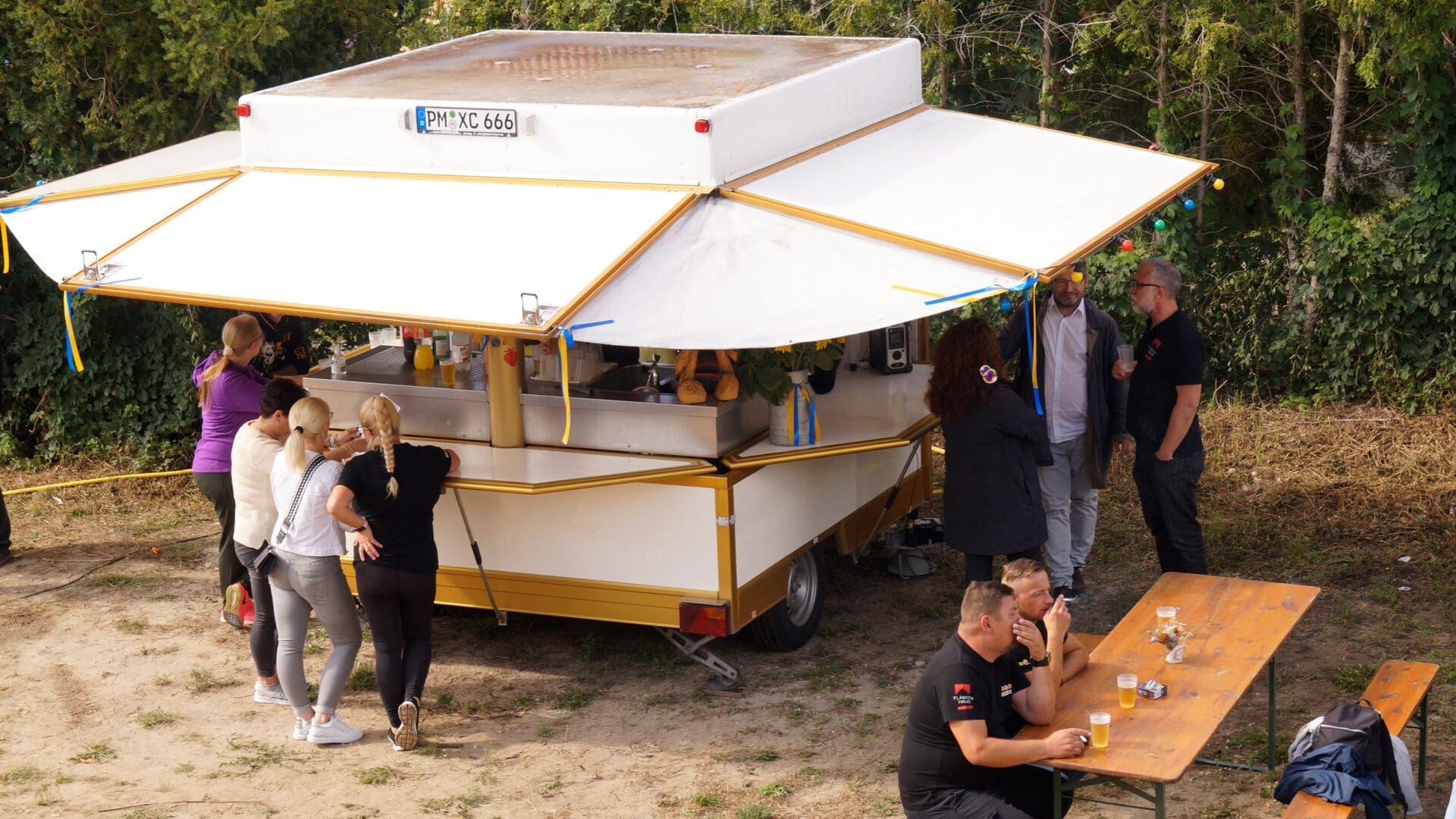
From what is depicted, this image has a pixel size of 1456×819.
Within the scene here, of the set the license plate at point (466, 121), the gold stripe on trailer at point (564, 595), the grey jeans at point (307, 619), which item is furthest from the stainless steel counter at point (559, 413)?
the license plate at point (466, 121)

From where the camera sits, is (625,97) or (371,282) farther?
(625,97)

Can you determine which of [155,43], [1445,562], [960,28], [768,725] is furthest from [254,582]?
[960,28]

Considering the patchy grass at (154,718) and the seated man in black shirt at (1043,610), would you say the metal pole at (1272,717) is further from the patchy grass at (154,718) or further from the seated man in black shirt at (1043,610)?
the patchy grass at (154,718)

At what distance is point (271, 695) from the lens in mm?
7188

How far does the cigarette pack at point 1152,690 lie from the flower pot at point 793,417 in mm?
2226

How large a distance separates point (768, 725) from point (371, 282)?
2.52 meters

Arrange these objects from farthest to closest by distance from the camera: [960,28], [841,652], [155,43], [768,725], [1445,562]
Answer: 1. [960,28]
2. [155,43]
3. [1445,562]
4. [841,652]
5. [768,725]

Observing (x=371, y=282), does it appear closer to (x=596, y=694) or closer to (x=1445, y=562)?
(x=596, y=694)

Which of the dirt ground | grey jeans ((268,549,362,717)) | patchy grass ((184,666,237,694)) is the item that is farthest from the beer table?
patchy grass ((184,666,237,694))

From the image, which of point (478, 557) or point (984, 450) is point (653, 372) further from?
point (984, 450)

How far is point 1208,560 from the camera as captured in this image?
8.53 m

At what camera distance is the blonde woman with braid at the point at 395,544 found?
20.8ft

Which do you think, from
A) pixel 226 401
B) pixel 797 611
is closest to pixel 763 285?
pixel 797 611

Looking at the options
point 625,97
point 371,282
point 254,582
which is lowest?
point 254,582
